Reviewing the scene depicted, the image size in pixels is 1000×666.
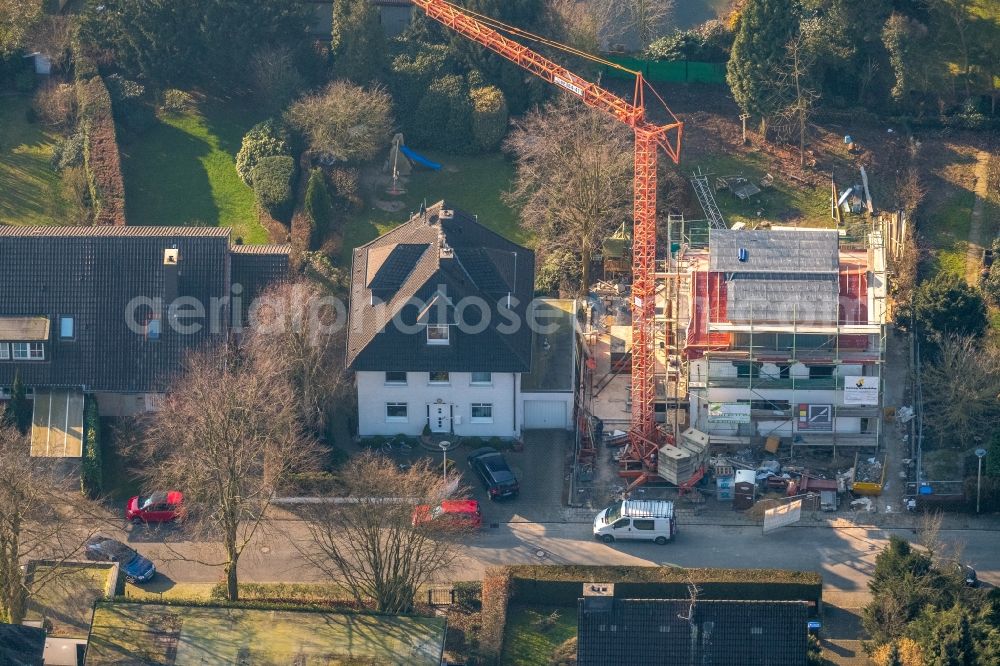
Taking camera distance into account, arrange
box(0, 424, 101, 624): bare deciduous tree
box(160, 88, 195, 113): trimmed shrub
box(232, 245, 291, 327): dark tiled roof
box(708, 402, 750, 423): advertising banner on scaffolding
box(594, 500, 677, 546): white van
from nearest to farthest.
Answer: box(0, 424, 101, 624): bare deciduous tree
box(594, 500, 677, 546): white van
box(708, 402, 750, 423): advertising banner on scaffolding
box(232, 245, 291, 327): dark tiled roof
box(160, 88, 195, 113): trimmed shrub

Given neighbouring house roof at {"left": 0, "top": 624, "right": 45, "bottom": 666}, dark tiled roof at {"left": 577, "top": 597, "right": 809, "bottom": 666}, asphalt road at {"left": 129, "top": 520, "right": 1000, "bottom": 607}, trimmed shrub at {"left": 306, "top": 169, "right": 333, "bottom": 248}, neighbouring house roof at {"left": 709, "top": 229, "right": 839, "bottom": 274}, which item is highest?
trimmed shrub at {"left": 306, "top": 169, "right": 333, "bottom": 248}

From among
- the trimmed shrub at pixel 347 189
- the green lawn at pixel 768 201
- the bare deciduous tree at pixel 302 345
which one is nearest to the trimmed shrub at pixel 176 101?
the trimmed shrub at pixel 347 189

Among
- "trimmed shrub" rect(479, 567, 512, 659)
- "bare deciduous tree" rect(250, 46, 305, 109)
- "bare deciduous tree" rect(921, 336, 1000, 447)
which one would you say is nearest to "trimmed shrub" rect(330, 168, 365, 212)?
"bare deciduous tree" rect(250, 46, 305, 109)

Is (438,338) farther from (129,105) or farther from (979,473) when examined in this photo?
(129,105)

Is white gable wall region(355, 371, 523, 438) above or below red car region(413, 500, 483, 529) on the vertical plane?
above

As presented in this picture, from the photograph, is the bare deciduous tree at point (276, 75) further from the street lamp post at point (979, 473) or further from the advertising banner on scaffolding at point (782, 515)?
the street lamp post at point (979, 473)

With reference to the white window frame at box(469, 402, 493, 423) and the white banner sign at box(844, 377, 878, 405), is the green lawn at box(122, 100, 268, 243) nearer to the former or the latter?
the white window frame at box(469, 402, 493, 423)

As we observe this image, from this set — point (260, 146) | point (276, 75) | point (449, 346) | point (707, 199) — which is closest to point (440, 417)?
point (449, 346)

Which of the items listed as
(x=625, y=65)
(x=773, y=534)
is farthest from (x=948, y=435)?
(x=625, y=65)
